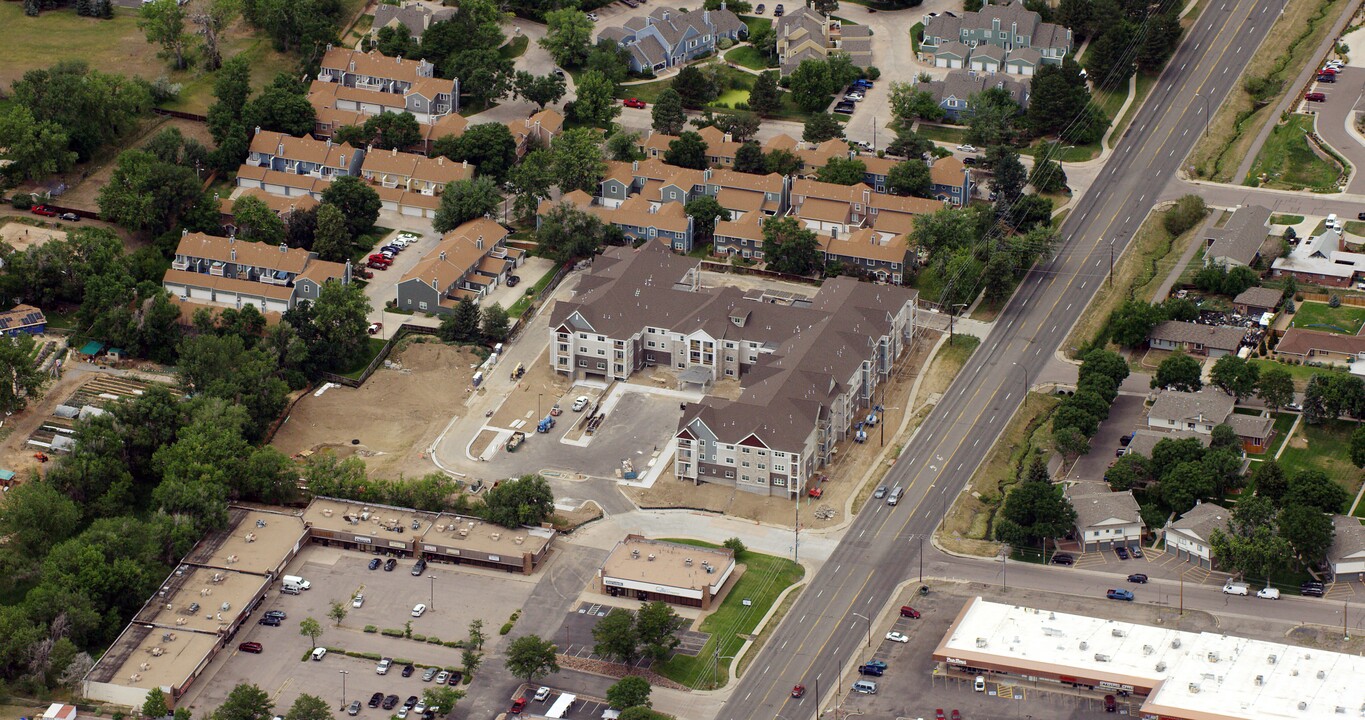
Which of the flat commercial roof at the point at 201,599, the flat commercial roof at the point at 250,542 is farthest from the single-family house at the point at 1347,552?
the flat commercial roof at the point at 201,599

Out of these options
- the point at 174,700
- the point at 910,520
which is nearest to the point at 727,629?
the point at 910,520

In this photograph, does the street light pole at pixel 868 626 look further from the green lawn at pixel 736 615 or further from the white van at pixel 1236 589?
the white van at pixel 1236 589

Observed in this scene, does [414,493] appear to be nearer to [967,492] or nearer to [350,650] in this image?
[350,650]

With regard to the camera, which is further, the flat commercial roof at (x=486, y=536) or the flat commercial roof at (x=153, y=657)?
the flat commercial roof at (x=486, y=536)

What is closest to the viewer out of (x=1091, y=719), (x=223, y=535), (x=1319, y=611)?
(x=1091, y=719)

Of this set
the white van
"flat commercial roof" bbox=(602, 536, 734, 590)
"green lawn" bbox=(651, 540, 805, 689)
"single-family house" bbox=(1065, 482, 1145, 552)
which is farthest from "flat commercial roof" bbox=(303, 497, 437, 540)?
the white van

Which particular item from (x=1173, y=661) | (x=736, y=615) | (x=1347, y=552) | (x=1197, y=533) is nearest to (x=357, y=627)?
(x=736, y=615)
